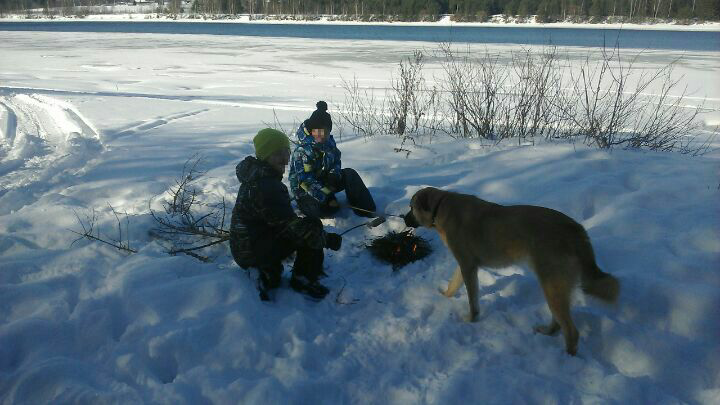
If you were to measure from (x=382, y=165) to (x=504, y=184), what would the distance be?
1989mm

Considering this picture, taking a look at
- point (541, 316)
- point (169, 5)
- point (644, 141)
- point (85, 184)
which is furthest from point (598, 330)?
point (169, 5)

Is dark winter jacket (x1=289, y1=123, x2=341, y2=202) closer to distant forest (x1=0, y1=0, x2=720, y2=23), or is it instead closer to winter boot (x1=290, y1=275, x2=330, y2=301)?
winter boot (x1=290, y1=275, x2=330, y2=301)

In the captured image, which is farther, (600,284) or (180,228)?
(180,228)

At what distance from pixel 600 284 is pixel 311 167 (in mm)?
3249

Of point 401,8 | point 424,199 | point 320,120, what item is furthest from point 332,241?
point 401,8

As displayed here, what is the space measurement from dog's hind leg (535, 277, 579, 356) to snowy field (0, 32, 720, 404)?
126 millimetres

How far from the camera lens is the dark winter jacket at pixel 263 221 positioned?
3572 millimetres

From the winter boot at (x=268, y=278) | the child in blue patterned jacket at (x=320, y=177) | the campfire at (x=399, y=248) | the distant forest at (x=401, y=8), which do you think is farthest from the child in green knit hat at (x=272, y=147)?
the distant forest at (x=401, y=8)

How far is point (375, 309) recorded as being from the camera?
3656 millimetres

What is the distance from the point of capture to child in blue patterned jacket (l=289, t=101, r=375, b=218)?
5.25 meters

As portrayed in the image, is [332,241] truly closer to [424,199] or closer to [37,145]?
[424,199]

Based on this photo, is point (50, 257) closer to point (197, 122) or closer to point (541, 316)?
point (541, 316)

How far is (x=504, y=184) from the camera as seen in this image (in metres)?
5.69

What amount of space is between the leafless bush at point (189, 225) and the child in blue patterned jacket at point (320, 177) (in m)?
0.90
